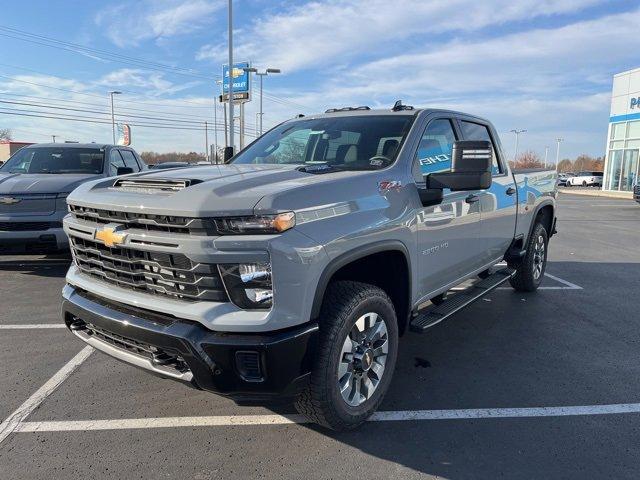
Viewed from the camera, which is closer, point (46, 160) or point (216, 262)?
point (216, 262)

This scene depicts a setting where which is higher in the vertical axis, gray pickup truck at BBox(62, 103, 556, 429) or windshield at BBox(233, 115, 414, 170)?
windshield at BBox(233, 115, 414, 170)

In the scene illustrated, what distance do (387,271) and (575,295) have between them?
4.11 meters

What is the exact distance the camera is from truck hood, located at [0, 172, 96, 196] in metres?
6.50

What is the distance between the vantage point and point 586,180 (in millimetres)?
51812

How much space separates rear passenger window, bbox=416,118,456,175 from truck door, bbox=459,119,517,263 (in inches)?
15.8

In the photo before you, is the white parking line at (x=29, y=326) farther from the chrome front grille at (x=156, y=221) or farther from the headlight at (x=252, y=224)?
the headlight at (x=252, y=224)

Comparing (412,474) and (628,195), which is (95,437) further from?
(628,195)

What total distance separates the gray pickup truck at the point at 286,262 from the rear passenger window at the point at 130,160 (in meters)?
5.74

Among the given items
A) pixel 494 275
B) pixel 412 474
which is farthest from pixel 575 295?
pixel 412 474

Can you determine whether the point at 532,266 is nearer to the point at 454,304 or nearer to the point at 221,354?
the point at 454,304

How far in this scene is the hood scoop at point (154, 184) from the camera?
9.04 feet

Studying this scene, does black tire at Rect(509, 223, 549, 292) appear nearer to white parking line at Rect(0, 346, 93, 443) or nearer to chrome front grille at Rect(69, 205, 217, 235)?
chrome front grille at Rect(69, 205, 217, 235)

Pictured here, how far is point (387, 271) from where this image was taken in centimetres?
342

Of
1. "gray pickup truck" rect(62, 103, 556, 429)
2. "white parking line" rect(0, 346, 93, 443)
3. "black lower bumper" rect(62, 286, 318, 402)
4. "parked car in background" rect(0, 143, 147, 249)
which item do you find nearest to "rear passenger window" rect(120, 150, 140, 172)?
"parked car in background" rect(0, 143, 147, 249)
